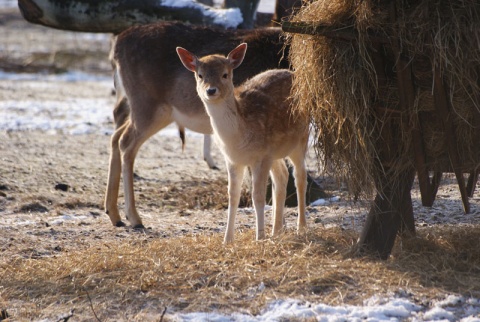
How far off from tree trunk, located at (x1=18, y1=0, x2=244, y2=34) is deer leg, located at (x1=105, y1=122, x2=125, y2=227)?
6.05 ft

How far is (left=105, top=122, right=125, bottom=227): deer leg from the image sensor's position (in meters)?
9.21

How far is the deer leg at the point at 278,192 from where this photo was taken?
782 cm

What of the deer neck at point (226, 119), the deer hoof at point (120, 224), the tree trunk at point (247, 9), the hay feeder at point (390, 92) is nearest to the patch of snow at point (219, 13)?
the tree trunk at point (247, 9)

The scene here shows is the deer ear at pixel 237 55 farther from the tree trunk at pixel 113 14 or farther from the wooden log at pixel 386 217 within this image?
the tree trunk at pixel 113 14

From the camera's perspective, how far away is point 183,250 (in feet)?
23.0

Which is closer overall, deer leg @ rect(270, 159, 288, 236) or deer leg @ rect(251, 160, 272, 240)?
deer leg @ rect(251, 160, 272, 240)

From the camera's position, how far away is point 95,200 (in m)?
10.1

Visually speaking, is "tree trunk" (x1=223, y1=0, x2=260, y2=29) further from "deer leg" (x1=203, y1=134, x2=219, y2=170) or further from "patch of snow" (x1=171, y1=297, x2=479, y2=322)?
"patch of snow" (x1=171, y1=297, x2=479, y2=322)

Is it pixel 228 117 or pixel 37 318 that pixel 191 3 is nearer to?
pixel 228 117

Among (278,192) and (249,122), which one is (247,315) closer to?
(249,122)

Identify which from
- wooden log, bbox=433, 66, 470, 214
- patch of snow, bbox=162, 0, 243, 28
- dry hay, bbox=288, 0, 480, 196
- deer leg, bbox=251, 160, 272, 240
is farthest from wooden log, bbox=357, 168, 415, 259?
patch of snow, bbox=162, 0, 243, 28

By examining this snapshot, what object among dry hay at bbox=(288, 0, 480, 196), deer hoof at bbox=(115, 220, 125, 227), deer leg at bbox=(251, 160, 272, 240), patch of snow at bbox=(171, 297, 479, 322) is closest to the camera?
patch of snow at bbox=(171, 297, 479, 322)

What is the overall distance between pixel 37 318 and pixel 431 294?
101 inches

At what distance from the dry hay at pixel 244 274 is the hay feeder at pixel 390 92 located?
0.36 metres
